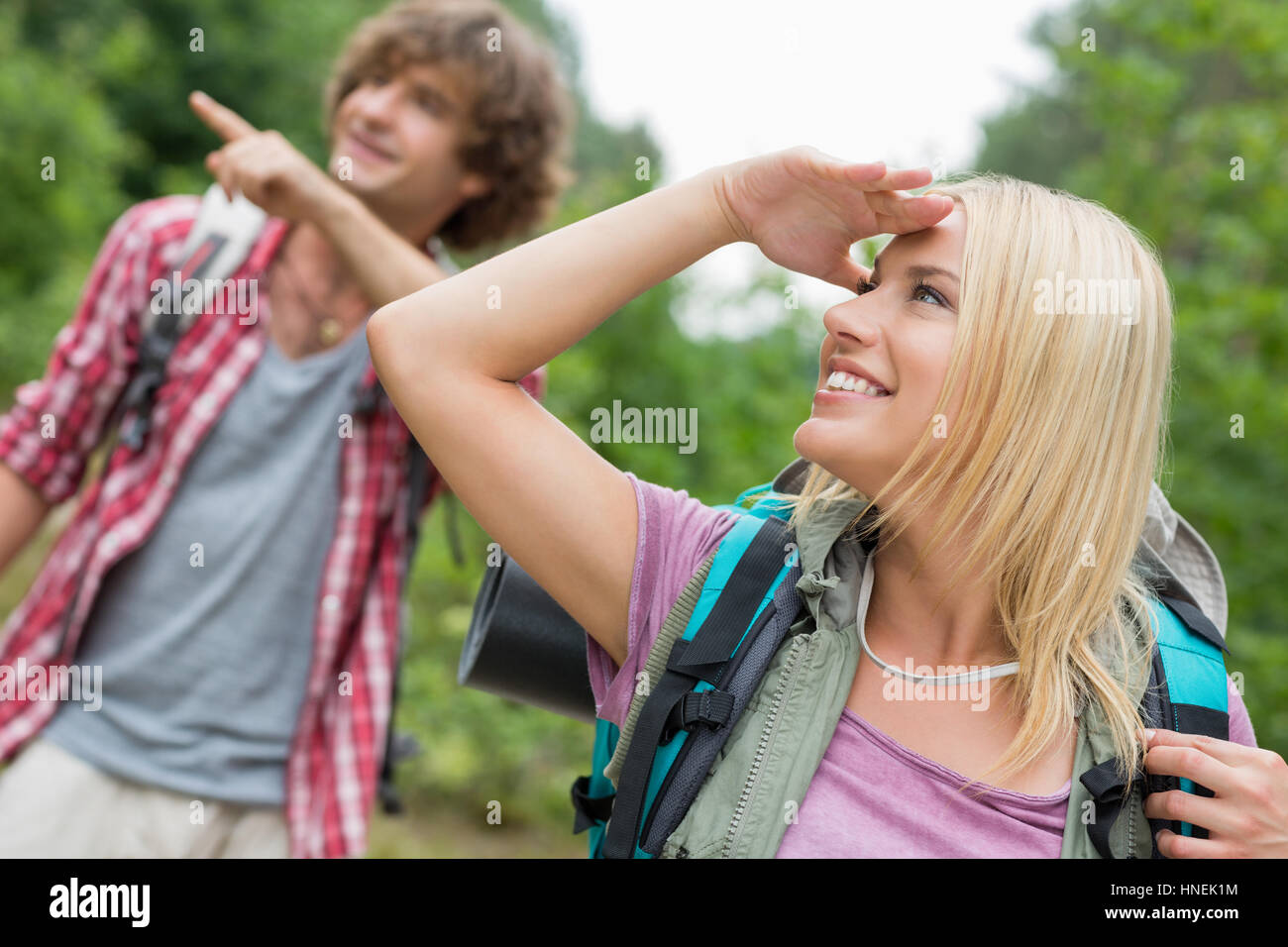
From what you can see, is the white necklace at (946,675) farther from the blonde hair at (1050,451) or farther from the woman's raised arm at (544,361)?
the woman's raised arm at (544,361)

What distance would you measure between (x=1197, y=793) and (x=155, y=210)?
248 centimetres

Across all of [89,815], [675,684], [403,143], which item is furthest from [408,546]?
[675,684]

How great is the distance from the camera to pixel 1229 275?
5.50 m

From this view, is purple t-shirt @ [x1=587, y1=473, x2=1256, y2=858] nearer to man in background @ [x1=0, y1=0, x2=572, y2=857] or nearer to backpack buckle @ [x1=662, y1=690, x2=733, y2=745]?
backpack buckle @ [x1=662, y1=690, x2=733, y2=745]

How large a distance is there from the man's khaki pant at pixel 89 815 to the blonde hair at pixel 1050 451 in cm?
155

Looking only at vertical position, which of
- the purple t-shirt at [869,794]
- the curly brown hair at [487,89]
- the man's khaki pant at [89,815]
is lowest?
the man's khaki pant at [89,815]

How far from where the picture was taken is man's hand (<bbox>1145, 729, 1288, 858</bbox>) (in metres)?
1.56

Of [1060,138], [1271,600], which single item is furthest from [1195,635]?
[1060,138]

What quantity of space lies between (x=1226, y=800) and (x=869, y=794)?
0.52 m

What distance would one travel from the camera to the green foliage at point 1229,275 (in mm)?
4965

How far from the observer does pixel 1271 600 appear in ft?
16.1

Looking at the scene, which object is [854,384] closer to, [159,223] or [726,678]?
[726,678]

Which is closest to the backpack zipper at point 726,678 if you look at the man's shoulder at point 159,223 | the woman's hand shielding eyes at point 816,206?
the woman's hand shielding eyes at point 816,206

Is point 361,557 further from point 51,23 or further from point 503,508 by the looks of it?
point 51,23
